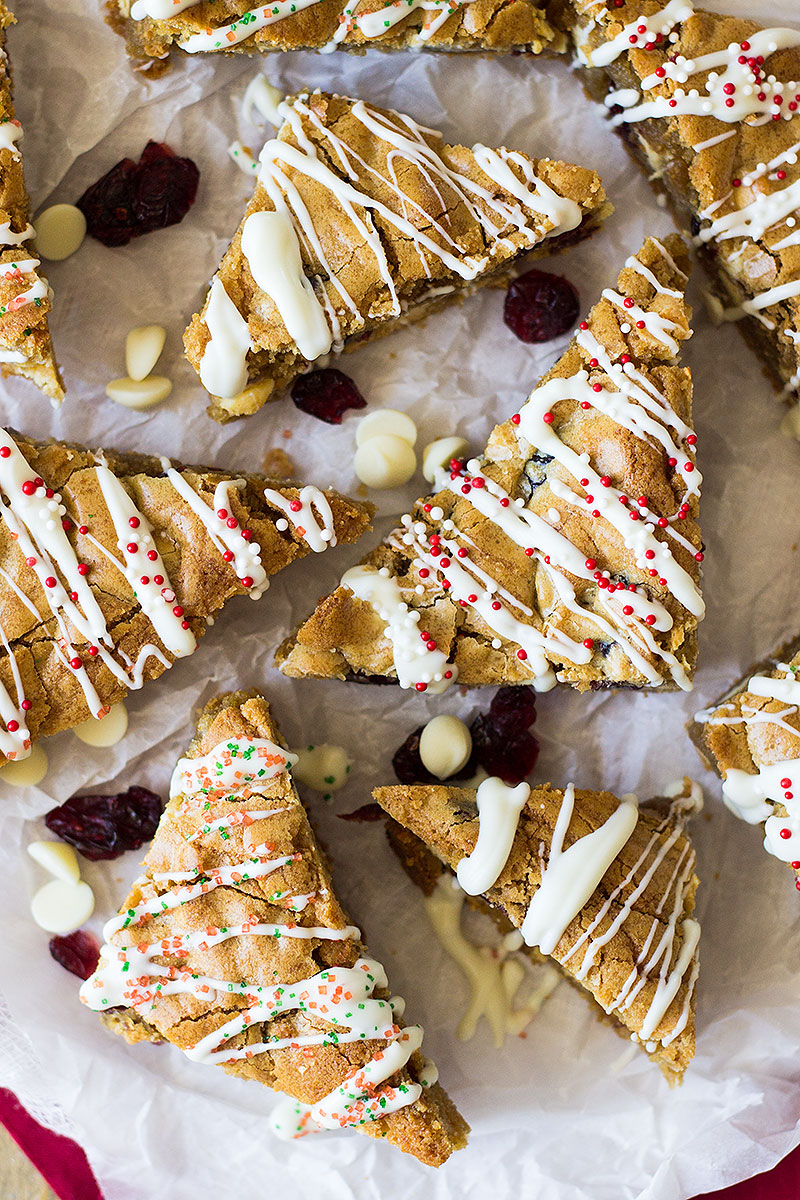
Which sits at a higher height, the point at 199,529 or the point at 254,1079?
the point at 199,529

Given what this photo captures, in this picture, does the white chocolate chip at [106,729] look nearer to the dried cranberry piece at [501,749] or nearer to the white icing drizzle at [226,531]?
the white icing drizzle at [226,531]

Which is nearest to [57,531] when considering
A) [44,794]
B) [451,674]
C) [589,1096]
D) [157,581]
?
[157,581]

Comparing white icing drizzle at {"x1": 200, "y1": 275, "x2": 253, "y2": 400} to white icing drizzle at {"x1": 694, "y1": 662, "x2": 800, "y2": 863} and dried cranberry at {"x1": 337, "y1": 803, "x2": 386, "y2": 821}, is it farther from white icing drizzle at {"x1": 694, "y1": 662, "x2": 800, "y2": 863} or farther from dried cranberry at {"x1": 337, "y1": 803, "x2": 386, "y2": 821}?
white icing drizzle at {"x1": 694, "y1": 662, "x2": 800, "y2": 863}

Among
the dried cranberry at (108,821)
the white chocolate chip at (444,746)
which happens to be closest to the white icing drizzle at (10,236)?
the dried cranberry at (108,821)

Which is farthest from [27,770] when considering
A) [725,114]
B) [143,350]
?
[725,114]

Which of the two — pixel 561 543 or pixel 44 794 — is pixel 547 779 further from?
pixel 44 794

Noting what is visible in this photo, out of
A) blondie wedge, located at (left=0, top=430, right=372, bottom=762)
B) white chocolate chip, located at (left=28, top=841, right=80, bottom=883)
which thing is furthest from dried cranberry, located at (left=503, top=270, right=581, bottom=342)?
white chocolate chip, located at (left=28, top=841, right=80, bottom=883)
